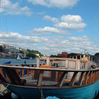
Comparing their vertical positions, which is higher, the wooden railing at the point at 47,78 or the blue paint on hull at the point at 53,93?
the wooden railing at the point at 47,78

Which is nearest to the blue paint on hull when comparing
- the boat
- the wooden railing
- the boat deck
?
the boat

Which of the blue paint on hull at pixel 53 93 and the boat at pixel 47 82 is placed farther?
the blue paint on hull at pixel 53 93

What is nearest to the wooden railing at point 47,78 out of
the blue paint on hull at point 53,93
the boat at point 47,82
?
the boat at point 47,82

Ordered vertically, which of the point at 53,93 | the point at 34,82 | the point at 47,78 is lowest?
the point at 53,93

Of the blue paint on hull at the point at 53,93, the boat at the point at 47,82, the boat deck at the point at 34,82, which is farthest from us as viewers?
Answer: the boat deck at the point at 34,82

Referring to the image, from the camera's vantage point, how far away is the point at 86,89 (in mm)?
9836

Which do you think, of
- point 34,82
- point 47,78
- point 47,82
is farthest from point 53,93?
point 34,82

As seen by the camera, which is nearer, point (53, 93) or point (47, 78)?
point (53, 93)

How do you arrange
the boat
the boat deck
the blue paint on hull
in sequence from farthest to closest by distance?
the boat deck, the blue paint on hull, the boat

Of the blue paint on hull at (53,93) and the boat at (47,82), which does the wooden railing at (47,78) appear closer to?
the boat at (47,82)

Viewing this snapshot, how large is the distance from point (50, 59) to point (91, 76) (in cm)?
282

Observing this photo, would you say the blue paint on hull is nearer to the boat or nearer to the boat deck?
the boat

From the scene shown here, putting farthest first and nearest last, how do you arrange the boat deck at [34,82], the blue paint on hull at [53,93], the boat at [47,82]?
the boat deck at [34,82] → the blue paint on hull at [53,93] → the boat at [47,82]

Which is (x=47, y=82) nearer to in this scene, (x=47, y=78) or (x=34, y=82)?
(x=47, y=78)
